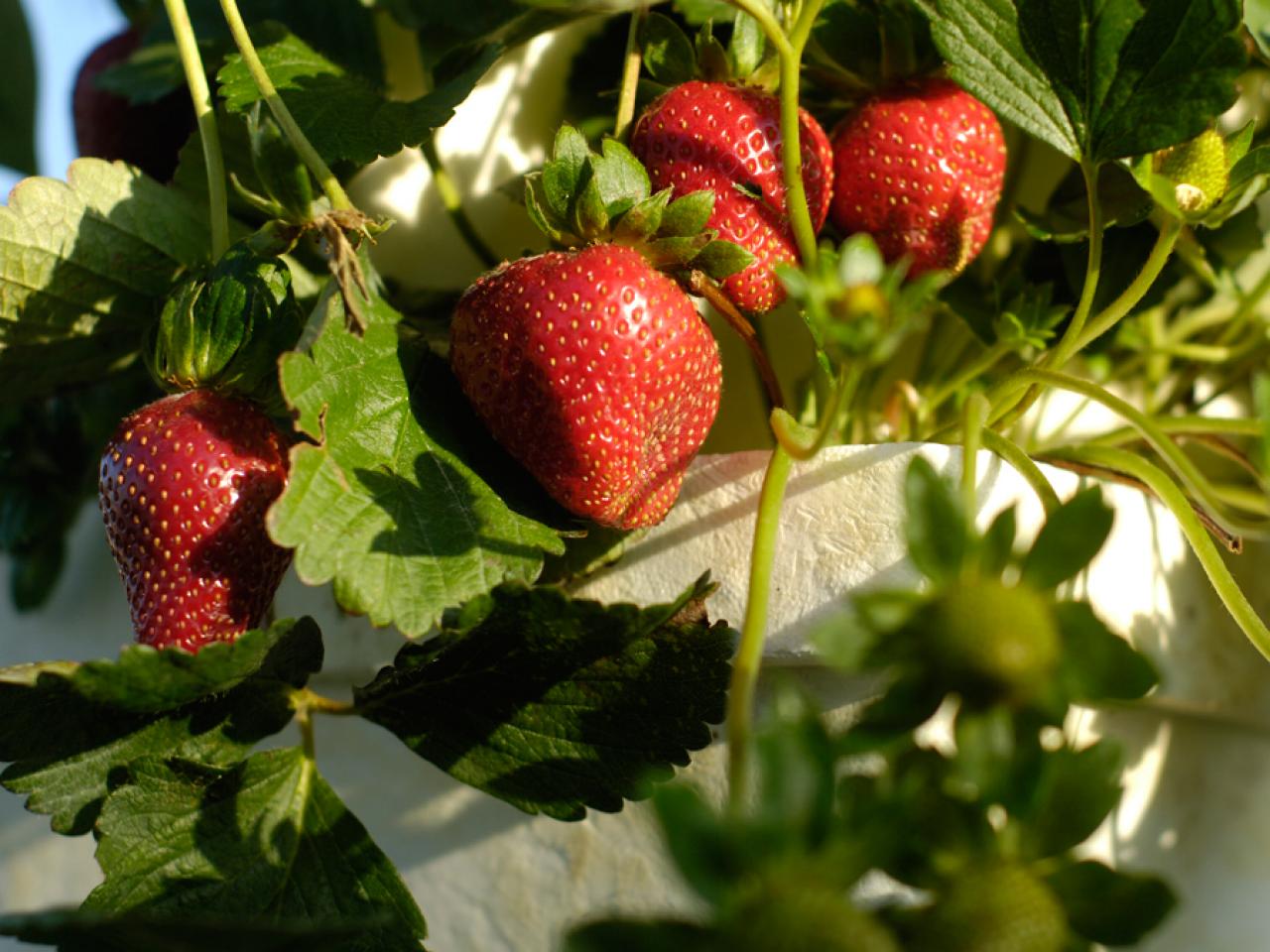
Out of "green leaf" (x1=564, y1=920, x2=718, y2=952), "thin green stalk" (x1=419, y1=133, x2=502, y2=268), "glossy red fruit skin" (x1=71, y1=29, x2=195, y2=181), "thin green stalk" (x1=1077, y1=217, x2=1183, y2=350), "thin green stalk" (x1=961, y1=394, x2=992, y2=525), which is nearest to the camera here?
"green leaf" (x1=564, y1=920, x2=718, y2=952)

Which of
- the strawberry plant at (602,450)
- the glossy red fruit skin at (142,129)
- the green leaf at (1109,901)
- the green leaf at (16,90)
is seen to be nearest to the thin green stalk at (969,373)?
the strawberry plant at (602,450)

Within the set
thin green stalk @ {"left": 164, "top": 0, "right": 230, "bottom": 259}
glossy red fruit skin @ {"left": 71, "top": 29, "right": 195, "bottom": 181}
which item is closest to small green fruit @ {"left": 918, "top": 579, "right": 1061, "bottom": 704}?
thin green stalk @ {"left": 164, "top": 0, "right": 230, "bottom": 259}

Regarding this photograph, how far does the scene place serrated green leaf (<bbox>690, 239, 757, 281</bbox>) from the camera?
0.51 meters

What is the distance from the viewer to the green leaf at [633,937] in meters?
0.31

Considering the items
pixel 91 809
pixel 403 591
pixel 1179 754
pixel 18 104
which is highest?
pixel 18 104

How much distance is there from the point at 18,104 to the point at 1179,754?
3.35ft

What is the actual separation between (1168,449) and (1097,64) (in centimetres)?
18

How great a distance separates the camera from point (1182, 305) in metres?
0.79

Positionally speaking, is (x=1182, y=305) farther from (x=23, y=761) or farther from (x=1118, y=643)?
(x=23, y=761)

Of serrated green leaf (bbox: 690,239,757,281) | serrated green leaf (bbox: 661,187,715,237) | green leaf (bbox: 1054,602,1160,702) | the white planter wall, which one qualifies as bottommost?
the white planter wall

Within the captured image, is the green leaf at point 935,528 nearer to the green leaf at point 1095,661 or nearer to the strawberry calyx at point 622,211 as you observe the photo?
the green leaf at point 1095,661

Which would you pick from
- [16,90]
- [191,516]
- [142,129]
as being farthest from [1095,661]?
[16,90]

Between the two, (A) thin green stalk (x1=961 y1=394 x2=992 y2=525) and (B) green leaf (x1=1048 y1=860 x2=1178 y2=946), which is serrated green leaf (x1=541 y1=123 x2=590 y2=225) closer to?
(A) thin green stalk (x1=961 y1=394 x2=992 y2=525)

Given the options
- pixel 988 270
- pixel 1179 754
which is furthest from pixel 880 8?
pixel 1179 754
